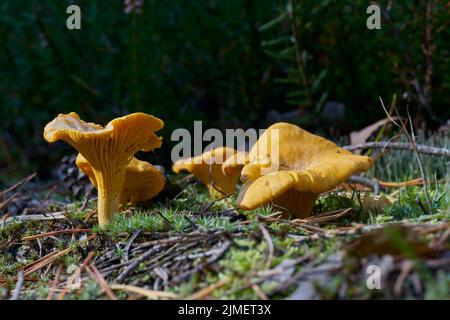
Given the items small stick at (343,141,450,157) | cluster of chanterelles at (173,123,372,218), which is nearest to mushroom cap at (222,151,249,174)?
cluster of chanterelles at (173,123,372,218)

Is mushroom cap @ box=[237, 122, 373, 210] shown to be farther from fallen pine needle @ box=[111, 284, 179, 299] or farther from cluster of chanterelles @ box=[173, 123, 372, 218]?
fallen pine needle @ box=[111, 284, 179, 299]

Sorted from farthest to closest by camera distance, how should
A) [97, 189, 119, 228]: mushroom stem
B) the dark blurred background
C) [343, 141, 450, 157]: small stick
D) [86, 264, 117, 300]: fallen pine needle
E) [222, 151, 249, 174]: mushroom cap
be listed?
the dark blurred background, [343, 141, 450, 157]: small stick, [222, 151, 249, 174]: mushroom cap, [97, 189, 119, 228]: mushroom stem, [86, 264, 117, 300]: fallen pine needle

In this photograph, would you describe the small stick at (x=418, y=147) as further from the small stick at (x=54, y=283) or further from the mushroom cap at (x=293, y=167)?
the small stick at (x=54, y=283)

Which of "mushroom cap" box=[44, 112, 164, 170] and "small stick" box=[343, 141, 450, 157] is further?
"small stick" box=[343, 141, 450, 157]

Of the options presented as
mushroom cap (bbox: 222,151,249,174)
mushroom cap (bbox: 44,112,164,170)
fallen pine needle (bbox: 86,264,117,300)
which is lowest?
fallen pine needle (bbox: 86,264,117,300)

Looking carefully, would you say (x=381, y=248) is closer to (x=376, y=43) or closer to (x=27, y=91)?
(x=376, y=43)

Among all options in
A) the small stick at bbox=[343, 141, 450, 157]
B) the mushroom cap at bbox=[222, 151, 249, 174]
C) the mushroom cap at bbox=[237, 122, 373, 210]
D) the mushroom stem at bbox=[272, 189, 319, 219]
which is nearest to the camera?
the mushroom cap at bbox=[237, 122, 373, 210]

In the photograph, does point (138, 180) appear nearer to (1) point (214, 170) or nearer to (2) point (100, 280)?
(1) point (214, 170)

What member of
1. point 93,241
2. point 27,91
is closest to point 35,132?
point 27,91
